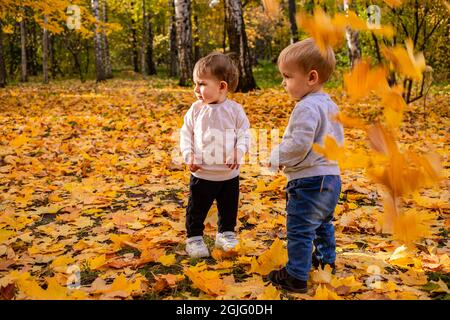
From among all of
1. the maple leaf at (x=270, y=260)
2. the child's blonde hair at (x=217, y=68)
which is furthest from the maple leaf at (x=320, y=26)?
the maple leaf at (x=270, y=260)

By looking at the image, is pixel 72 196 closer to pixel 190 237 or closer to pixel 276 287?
pixel 190 237

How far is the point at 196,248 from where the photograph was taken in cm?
254

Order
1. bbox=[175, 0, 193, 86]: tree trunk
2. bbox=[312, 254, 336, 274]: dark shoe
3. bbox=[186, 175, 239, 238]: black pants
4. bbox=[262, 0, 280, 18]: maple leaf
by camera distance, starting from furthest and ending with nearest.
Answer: bbox=[175, 0, 193, 86]: tree trunk, bbox=[186, 175, 239, 238]: black pants, bbox=[312, 254, 336, 274]: dark shoe, bbox=[262, 0, 280, 18]: maple leaf

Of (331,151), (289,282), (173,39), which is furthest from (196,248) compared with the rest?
(173,39)

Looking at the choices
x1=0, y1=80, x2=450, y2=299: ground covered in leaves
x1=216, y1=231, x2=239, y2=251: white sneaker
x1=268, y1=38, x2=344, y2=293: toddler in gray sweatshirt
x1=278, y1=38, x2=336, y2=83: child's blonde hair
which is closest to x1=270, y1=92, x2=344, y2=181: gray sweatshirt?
x1=268, y1=38, x2=344, y2=293: toddler in gray sweatshirt

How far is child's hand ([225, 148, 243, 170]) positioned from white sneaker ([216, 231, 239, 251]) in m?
0.45

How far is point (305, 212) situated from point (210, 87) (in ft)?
3.02

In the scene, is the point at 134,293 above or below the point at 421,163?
below

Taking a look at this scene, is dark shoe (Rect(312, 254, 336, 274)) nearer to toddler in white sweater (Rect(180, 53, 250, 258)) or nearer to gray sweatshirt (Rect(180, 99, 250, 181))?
toddler in white sweater (Rect(180, 53, 250, 258))

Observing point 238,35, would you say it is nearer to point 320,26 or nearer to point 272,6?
point 272,6

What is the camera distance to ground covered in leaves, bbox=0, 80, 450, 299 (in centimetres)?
209
